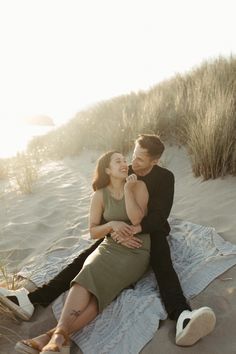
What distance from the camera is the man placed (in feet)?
9.00

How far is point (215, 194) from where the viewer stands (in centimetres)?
492

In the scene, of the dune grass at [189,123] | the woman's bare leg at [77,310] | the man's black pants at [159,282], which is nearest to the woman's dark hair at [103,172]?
the man's black pants at [159,282]

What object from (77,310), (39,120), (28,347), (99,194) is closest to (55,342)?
(28,347)

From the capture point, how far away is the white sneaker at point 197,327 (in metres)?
2.58

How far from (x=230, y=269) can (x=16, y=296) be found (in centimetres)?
171

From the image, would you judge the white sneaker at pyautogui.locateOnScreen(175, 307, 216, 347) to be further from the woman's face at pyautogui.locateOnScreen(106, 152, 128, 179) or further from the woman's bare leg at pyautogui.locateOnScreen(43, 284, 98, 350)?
the woman's face at pyautogui.locateOnScreen(106, 152, 128, 179)

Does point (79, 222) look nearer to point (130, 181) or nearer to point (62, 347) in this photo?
point (130, 181)

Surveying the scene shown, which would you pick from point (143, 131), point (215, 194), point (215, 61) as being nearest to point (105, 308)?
point (215, 194)

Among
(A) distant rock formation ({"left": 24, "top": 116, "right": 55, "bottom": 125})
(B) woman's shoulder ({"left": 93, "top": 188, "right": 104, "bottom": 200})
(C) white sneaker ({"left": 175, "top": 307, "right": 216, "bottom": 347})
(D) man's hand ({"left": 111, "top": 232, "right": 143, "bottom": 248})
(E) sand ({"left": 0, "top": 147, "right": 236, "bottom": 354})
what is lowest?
(A) distant rock formation ({"left": 24, "top": 116, "right": 55, "bottom": 125})

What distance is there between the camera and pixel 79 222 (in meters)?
5.37

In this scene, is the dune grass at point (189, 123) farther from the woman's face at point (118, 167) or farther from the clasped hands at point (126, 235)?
the clasped hands at point (126, 235)

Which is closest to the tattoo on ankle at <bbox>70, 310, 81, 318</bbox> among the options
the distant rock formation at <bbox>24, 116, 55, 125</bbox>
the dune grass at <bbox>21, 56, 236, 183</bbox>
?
the dune grass at <bbox>21, 56, 236, 183</bbox>

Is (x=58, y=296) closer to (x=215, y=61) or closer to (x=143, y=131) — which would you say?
(x=143, y=131)

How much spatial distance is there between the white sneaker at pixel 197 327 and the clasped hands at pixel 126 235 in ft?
2.57
